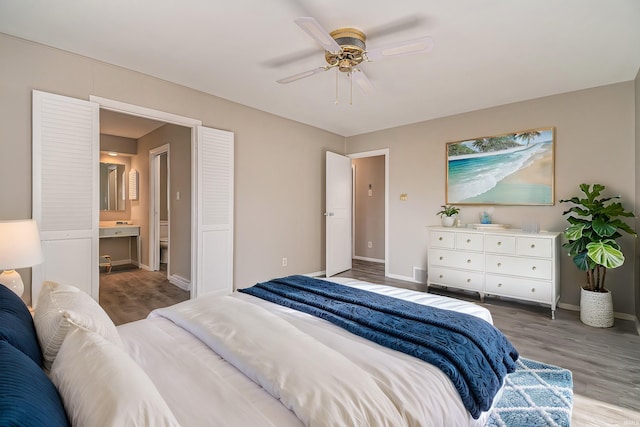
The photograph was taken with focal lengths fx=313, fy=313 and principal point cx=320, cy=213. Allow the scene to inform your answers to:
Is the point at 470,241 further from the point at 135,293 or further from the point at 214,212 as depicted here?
the point at 135,293

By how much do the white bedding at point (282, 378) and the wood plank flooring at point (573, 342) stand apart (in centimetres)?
114

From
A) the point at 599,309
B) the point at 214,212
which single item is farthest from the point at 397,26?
the point at 599,309

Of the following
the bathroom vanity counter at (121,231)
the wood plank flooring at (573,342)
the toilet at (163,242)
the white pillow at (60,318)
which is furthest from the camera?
the toilet at (163,242)

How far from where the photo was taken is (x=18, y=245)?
1.97 m

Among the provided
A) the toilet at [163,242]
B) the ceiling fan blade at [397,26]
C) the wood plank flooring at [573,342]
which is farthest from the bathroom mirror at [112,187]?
the ceiling fan blade at [397,26]

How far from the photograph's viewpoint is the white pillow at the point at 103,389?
716 mm

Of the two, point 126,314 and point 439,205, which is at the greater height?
point 439,205

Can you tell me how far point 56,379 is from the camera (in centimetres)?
90

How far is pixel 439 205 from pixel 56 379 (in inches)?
178

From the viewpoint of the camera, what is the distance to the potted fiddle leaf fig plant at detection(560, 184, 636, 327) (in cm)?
292

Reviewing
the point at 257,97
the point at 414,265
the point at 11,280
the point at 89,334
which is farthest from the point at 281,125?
the point at 89,334

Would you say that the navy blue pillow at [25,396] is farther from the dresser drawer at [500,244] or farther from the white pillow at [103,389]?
the dresser drawer at [500,244]

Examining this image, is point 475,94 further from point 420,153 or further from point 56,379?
point 56,379

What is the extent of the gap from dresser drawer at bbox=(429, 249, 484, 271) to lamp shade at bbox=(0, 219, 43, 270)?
13.2 ft
